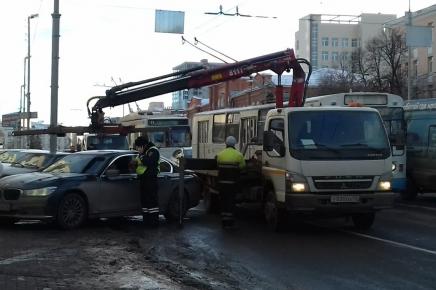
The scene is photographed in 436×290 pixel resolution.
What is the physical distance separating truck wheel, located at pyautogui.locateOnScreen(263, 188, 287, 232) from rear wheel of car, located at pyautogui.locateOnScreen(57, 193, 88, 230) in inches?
139

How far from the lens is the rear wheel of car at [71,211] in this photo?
11914 mm

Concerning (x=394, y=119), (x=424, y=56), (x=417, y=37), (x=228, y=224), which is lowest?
(x=228, y=224)

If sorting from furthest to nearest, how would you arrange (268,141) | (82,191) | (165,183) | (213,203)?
(213,203)
(165,183)
(82,191)
(268,141)

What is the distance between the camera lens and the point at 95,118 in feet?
57.6

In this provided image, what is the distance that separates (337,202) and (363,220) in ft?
4.91

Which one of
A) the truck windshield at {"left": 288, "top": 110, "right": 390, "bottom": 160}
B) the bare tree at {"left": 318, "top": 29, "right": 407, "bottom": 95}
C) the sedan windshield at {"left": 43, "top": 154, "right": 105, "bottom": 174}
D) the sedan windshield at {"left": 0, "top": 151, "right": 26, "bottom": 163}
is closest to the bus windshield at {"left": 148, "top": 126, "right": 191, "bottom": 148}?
the sedan windshield at {"left": 0, "top": 151, "right": 26, "bottom": 163}

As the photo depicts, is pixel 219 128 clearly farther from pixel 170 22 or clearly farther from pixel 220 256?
pixel 220 256

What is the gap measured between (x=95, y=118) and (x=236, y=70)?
13.5 feet

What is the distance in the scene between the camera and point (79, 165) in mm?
12922

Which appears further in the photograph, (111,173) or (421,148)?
(421,148)

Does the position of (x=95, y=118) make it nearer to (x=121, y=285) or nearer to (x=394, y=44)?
(x=121, y=285)

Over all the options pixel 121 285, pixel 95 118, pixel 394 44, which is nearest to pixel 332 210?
pixel 121 285

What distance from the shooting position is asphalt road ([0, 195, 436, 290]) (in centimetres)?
777

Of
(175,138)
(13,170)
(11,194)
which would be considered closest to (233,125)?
(13,170)
